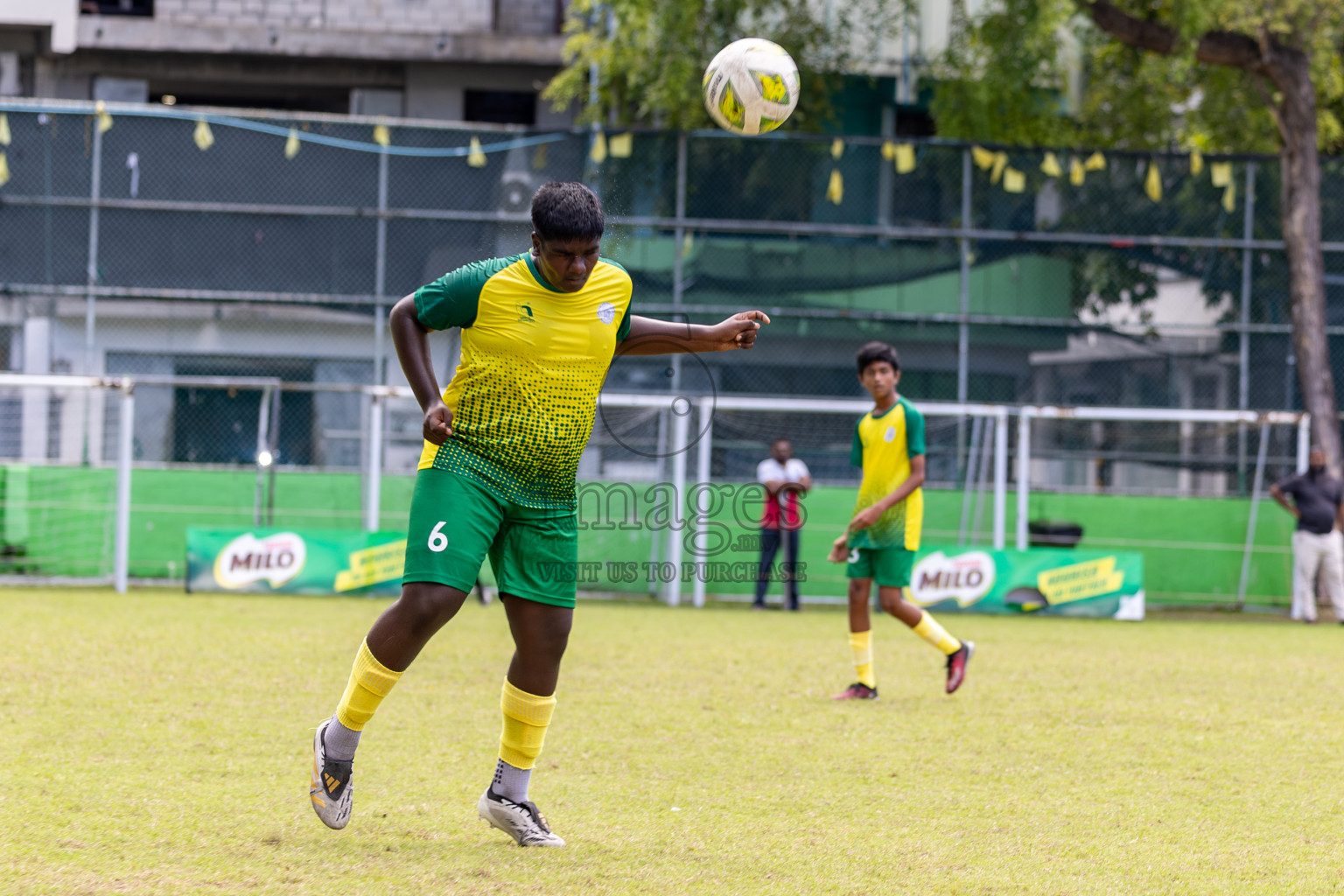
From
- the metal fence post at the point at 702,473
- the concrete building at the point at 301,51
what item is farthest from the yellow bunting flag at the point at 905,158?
the concrete building at the point at 301,51

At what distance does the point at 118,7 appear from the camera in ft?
80.4

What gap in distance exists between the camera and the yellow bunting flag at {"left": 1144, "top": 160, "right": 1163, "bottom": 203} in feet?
62.4

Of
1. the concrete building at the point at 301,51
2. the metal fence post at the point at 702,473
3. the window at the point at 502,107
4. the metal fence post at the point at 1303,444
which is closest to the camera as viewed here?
the metal fence post at the point at 702,473

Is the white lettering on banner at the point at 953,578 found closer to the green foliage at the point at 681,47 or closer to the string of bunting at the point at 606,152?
the string of bunting at the point at 606,152

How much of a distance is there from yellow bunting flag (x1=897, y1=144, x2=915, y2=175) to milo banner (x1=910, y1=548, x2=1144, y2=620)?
5703 mm

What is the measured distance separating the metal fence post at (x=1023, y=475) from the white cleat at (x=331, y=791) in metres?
13.5

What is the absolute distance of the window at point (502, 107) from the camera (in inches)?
992

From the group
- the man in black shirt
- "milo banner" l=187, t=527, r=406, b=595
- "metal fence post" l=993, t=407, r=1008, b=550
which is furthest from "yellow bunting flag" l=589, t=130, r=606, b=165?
the man in black shirt

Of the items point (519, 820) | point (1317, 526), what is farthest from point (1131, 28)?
point (519, 820)

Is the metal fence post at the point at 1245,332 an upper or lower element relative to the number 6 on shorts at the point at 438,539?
upper

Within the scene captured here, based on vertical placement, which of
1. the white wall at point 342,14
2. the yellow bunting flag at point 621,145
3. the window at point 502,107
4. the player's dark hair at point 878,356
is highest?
the white wall at point 342,14

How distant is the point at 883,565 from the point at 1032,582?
805 cm

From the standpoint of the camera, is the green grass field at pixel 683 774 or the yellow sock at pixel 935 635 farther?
the yellow sock at pixel 935 635

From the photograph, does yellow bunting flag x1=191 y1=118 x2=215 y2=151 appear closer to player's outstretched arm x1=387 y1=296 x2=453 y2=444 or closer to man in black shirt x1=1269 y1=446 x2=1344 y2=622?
man in black shirt x1=1269 y1=446 x2=1344 y2=622
